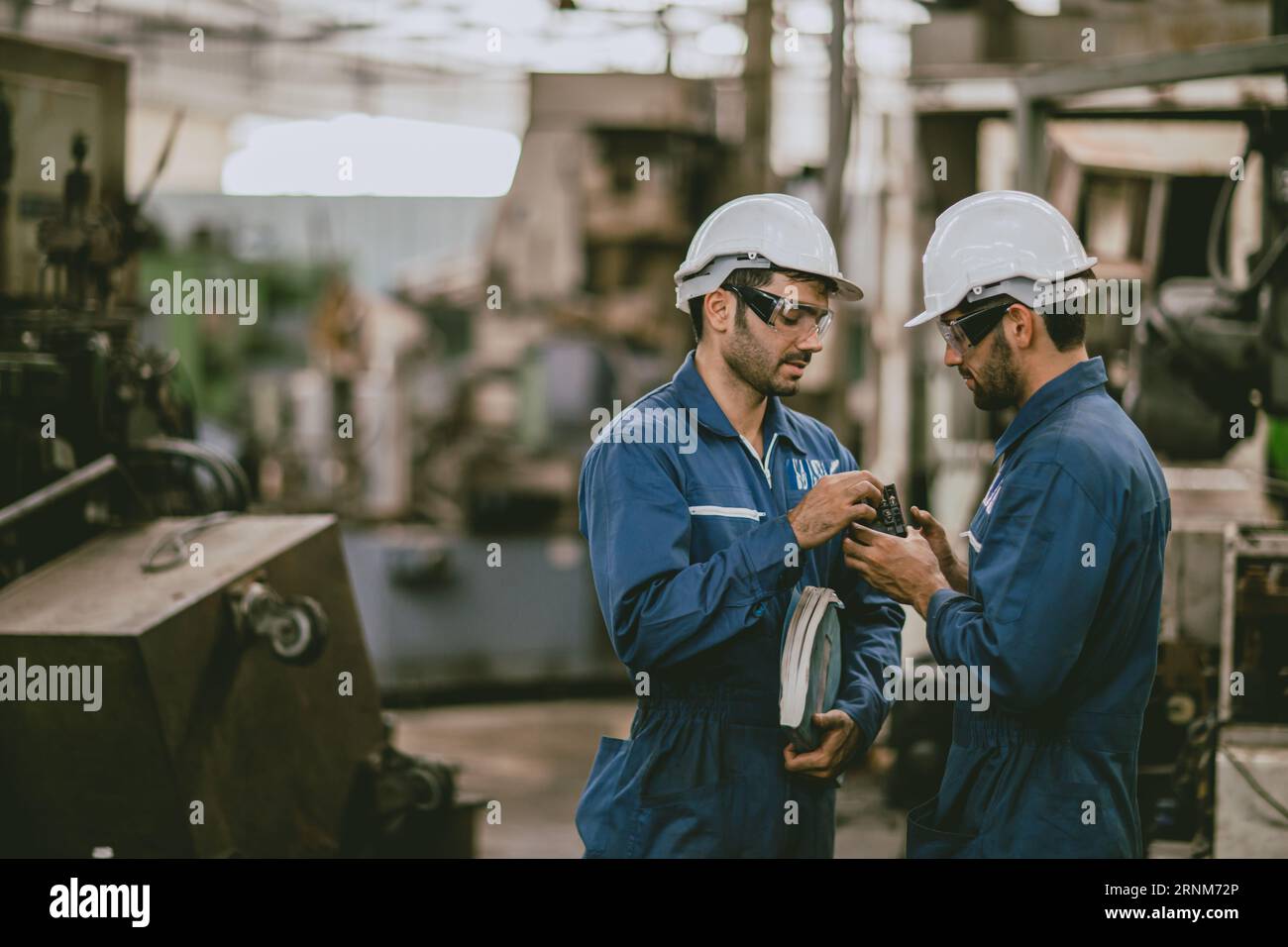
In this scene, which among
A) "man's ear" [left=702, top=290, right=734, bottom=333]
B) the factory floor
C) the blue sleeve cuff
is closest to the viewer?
the blue sleeve cuff

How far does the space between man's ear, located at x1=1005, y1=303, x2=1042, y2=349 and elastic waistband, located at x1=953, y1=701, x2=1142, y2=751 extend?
721mm

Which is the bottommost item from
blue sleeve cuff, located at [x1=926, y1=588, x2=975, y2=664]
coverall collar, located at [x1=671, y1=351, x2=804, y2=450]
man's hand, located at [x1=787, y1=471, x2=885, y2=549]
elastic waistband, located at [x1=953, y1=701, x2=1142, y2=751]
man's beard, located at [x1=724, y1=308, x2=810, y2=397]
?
elastic waistband, located at [x1=953, y1=701, x2=1142, y2=751]

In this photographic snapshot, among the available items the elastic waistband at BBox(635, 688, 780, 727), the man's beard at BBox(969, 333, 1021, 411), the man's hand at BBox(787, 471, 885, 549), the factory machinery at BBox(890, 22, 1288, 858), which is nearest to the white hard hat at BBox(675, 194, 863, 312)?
the man's beard at BBox(969, 333, 1021, 411)

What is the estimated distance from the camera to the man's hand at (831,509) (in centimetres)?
259

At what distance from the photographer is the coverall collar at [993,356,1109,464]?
261 centimetres

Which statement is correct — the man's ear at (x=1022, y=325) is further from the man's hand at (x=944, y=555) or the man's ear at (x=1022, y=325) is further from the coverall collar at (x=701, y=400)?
the coverall collar at (x=701, y=400)

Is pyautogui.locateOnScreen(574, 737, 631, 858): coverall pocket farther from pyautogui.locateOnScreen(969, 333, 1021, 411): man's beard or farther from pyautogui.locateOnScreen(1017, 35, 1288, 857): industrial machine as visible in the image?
pyautogui.locateOnScreen(1017, 35, 1288, 857): industrial machine

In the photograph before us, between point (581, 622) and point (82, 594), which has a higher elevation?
point (82, 594)

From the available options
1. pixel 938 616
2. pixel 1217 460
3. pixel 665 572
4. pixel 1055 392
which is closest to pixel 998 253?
pixel 1055 392

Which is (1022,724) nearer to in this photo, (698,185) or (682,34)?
(698,185)

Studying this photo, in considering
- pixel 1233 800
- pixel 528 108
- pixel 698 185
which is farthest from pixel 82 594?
pixel 698 185

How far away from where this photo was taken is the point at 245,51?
61.2 ft
